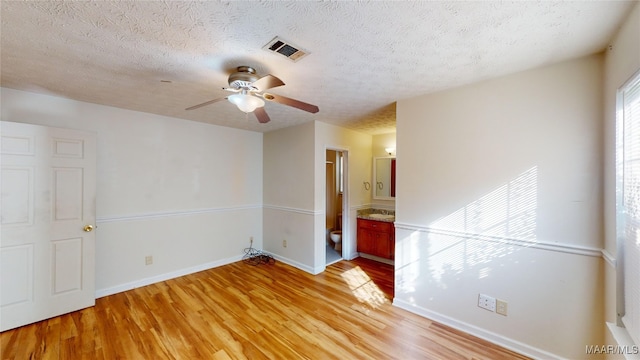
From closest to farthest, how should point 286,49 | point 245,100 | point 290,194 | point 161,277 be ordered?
point 286,49
point 245,100
point 161,277
point 290,194

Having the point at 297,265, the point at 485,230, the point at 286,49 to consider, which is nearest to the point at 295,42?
the point at 286,49

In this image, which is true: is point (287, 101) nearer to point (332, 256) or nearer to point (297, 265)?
point (297, 265)

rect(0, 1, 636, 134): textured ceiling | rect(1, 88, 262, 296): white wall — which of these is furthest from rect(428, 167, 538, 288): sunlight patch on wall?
rect(1, 88, 262, 296): white wall

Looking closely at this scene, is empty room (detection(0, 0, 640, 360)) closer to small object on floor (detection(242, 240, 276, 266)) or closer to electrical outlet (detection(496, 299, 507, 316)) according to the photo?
electrical outlet (detection(496, 299, 507, 316))

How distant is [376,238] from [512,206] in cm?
229

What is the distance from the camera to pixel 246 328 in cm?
226

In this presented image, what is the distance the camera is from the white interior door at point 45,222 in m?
2.21

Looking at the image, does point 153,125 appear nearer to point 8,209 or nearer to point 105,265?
point 8,209

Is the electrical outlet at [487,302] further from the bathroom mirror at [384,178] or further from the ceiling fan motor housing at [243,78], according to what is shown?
the ceiling fan motor housing at [243,78]

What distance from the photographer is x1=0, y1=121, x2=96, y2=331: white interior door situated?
2.21 metres

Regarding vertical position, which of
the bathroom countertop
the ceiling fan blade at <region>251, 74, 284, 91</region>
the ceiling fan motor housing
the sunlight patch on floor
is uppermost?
the ceiling fan motor housing

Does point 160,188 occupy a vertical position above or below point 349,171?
below

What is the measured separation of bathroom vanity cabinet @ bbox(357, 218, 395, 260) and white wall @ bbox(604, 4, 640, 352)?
241 cm

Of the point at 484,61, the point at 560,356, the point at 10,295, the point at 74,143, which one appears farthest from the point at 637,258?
the point at 10,295
